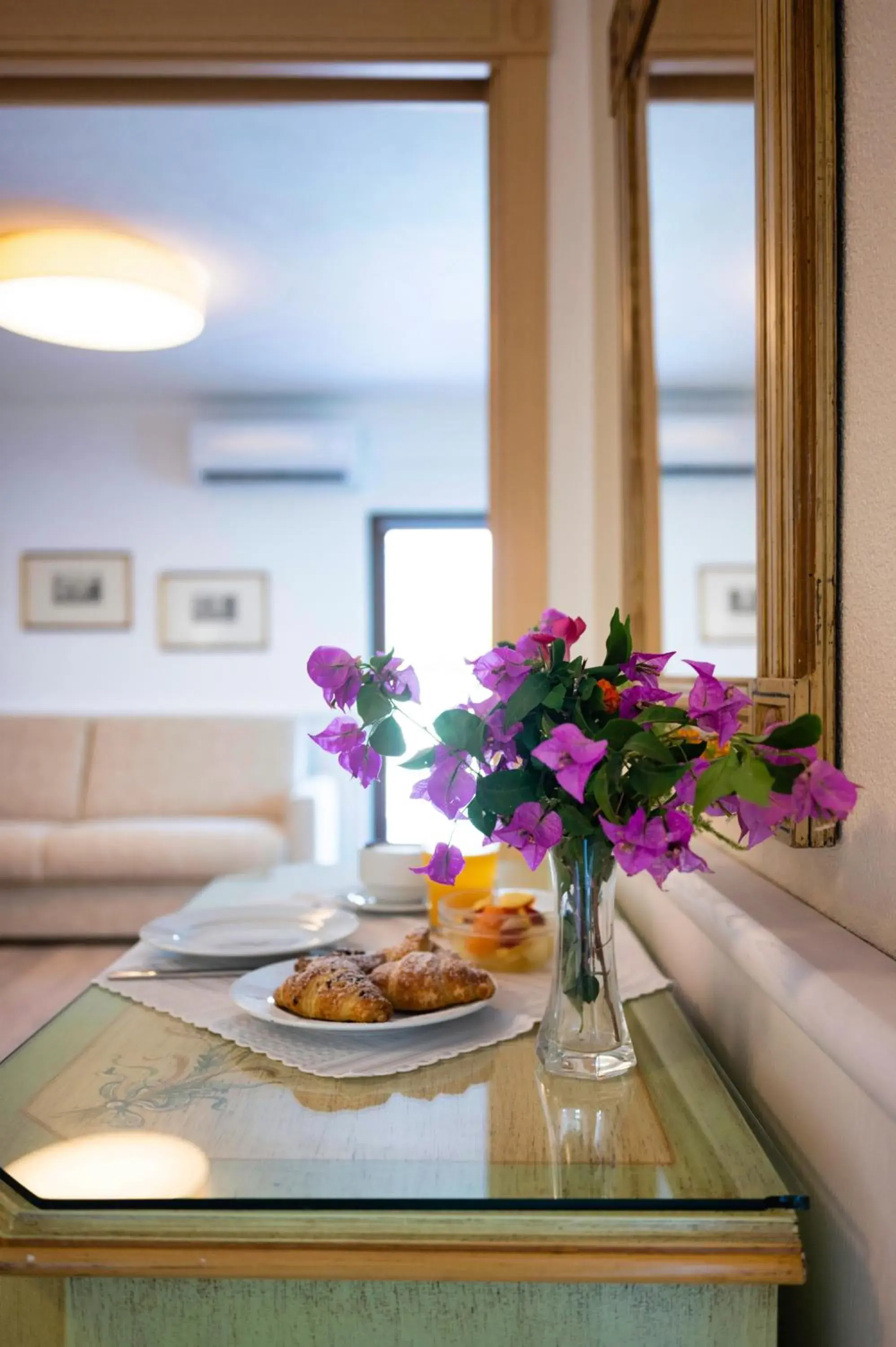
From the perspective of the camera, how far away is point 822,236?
29.7 inches

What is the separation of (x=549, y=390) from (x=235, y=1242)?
162 cm

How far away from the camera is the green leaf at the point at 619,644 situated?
0.73 meters

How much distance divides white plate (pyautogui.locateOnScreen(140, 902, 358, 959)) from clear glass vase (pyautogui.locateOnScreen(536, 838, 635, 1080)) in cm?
41

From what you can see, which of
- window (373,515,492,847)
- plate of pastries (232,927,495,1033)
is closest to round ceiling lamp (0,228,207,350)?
window (373,515,492,847)

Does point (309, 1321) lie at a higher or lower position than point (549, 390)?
lower

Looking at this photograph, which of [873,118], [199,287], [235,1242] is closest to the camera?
[235,1242]

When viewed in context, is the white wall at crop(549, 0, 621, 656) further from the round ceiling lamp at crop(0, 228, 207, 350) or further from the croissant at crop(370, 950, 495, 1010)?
the round ceiling lamp at crop(0, 228, 207, 350)

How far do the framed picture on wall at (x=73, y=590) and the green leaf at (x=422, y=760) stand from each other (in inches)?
198

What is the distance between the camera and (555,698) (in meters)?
0.69

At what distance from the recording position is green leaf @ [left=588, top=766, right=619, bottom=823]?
2.14ft

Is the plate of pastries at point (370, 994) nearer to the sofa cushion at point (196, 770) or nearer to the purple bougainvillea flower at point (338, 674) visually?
the purple bougainvillea flower at point (338, 674)

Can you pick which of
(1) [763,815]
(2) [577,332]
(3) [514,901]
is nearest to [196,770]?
(2) [577,332]

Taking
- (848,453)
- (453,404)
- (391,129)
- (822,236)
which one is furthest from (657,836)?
(453,404)

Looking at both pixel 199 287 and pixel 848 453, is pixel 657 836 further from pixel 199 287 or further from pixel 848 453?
pixel 199 287
